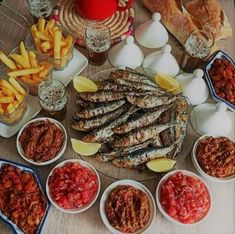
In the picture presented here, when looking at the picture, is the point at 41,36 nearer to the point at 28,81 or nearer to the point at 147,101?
the point at 28,81

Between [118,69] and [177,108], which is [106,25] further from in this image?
[177,108]

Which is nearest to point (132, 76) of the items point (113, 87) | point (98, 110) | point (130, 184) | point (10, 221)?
point (113, 87)

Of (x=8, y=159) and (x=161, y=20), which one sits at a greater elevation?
(x=161, y=20)

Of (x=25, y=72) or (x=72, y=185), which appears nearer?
(x=72, y=185)

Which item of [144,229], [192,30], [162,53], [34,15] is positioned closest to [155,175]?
[144,229]

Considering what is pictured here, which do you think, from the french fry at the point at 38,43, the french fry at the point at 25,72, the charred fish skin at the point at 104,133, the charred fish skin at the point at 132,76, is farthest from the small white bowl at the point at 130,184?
the french fry at the point at 38,43

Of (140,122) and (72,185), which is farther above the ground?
(140,122)

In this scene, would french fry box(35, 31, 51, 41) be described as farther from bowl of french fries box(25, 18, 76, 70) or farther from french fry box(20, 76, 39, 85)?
french fry box(20, 76, 39, 85)
